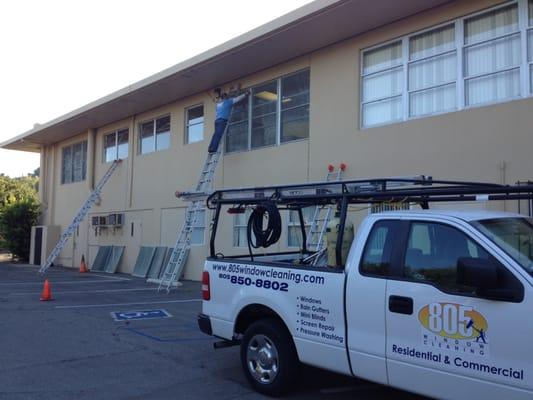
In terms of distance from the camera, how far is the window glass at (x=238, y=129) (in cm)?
1703

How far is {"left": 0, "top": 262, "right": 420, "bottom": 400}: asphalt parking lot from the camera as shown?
232 inches

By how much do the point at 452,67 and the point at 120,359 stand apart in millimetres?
8837

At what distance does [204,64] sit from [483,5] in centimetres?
818

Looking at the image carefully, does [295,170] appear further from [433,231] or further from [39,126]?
[39,126]

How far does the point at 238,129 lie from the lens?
57.0ft

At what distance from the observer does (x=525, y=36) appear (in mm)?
10336

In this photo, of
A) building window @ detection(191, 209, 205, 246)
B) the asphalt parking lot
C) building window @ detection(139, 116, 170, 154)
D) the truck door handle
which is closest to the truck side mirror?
the truck door handle

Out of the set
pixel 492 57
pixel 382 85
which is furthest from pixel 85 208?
pixel 492 57

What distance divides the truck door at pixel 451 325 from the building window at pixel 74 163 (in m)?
24.0

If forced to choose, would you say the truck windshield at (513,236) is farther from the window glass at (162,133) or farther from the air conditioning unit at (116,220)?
the air conditioning unit at (116,220)

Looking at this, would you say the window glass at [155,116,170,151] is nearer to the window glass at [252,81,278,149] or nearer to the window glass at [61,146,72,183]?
the window glass at [252,81,278,149]

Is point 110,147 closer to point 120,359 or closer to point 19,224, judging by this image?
point 19,224

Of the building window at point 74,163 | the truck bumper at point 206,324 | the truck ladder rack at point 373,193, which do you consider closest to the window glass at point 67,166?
the building window at point 74,163

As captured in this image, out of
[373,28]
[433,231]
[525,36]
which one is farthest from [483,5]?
[433,231]
